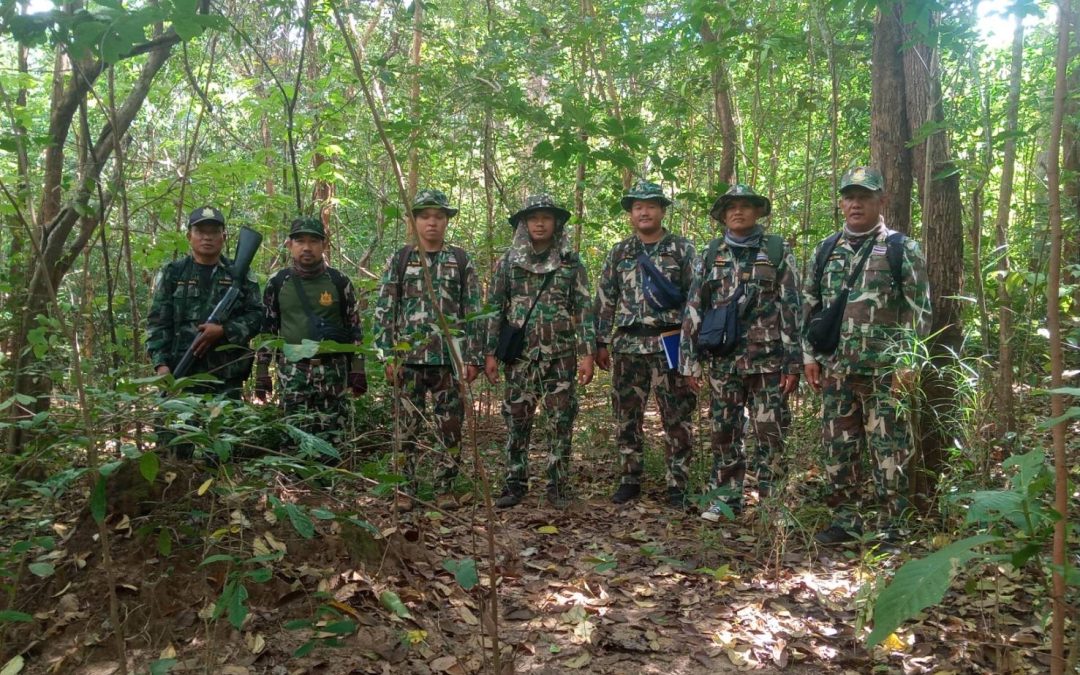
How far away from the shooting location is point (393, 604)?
2.92m

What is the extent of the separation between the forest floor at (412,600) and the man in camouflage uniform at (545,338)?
4.07ft

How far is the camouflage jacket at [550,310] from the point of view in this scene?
5.40 metres

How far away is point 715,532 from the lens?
4.36 m

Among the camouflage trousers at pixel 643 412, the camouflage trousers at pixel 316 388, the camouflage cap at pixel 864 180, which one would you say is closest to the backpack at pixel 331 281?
the camouflage trousers at pixel 316 388

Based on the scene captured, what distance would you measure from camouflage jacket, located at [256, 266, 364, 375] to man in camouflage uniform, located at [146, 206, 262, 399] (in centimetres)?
24

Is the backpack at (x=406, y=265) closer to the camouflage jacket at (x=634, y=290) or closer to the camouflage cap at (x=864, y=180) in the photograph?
the camouflage jacket at (x=634, y=290)

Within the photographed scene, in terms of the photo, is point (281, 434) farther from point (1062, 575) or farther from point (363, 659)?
point (1062, 575)

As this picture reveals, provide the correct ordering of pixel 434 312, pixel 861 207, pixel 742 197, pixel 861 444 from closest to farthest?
pixel 861 207
pixel 861 444
pixel 742 197
pixel 434 312

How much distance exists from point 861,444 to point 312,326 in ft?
12.8

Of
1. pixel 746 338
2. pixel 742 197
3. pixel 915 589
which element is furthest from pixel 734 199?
pixel 915 589

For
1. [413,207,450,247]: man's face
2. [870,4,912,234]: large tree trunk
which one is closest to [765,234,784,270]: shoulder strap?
[870,4,912,234]: large tree trunk

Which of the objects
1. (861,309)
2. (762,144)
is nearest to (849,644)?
(861,309)

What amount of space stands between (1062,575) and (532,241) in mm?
4196

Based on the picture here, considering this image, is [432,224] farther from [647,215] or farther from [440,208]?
[647,215]
